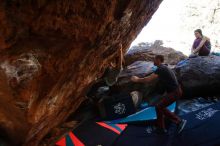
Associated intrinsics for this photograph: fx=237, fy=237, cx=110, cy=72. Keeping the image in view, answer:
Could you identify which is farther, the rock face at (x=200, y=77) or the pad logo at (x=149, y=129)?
the rock face at (x=200, y=77)

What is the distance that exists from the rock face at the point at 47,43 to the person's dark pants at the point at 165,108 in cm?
197

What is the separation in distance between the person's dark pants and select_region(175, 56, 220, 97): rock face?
2.33 m

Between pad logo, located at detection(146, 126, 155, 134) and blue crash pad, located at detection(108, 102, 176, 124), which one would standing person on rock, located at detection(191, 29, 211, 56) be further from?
pad logo, located at detection(146, 126, 155, 134)

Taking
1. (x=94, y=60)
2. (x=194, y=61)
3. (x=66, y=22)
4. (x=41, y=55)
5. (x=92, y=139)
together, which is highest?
(x=66, y=22)

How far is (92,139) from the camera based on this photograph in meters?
6.07

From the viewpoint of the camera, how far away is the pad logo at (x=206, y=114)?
18.8 ft

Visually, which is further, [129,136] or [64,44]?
[129,136]

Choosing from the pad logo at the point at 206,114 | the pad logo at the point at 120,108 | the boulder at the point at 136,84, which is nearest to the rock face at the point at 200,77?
the boulder at the point at 136,84

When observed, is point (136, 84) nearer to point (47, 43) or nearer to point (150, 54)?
point (150, 54)

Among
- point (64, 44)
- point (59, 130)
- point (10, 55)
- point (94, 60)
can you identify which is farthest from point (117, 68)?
point (10, 55)

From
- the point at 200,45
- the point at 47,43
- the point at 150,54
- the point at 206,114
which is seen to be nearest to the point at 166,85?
the point at 206,114

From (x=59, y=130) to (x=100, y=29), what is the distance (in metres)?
3.80

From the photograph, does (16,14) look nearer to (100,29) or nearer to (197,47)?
(100,29)

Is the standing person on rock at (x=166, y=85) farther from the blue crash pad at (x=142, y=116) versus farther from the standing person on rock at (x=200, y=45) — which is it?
the standing person on rock at (x=200, y=45)
